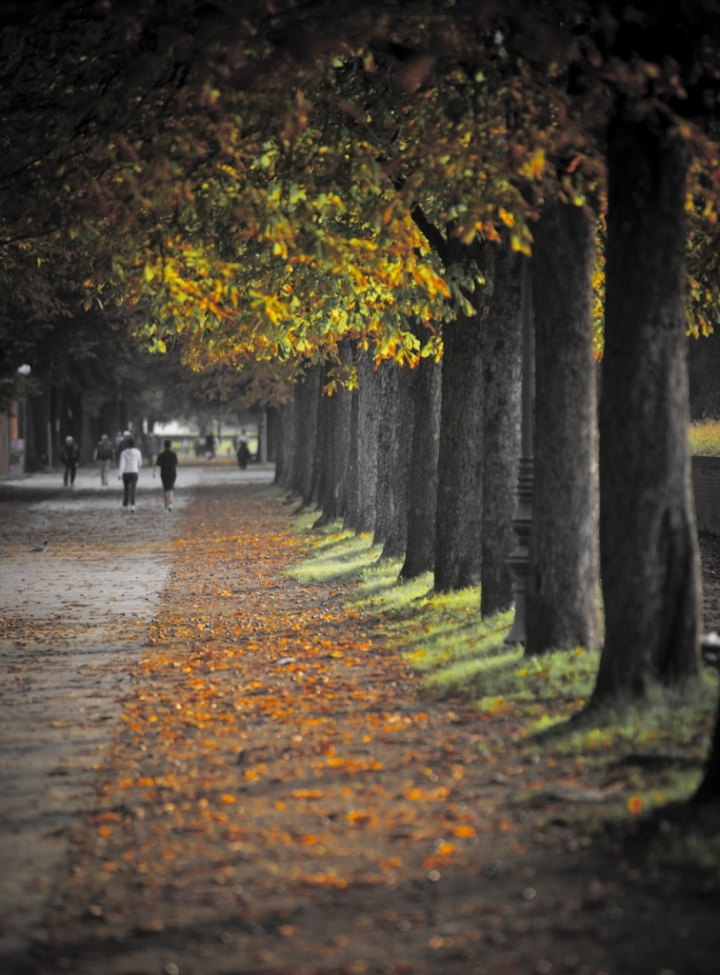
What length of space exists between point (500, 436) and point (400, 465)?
7659 mm

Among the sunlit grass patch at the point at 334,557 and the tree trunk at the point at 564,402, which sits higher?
the tree trunk at the point at 564,402

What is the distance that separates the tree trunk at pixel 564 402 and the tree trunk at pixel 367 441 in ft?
42.0

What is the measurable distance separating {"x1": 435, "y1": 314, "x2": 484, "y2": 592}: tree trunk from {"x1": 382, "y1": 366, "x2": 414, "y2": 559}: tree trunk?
464 centimetres

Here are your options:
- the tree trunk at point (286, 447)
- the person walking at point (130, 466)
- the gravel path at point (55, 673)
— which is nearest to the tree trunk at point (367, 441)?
the gravel path at point (55, 673)

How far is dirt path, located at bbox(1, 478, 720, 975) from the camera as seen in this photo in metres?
4.87

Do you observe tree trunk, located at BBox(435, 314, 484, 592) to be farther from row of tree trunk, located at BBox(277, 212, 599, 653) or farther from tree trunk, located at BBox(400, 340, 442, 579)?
tree trunk, located at BBox(400, 340, 442, 579)

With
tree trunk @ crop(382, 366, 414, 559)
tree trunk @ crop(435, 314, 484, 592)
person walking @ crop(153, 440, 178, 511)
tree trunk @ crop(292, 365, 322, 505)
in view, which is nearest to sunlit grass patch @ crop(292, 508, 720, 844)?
tree trunk @ crop(435, 314, 484, 592)

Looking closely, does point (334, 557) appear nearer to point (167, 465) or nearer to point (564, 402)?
point (564, 402)

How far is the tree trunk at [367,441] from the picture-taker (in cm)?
2384

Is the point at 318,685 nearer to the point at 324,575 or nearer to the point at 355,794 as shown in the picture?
the point at 355,794

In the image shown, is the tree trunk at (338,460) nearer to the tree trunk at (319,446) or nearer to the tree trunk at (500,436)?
the tree trunk at (319,446)

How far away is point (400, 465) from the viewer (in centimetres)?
2062

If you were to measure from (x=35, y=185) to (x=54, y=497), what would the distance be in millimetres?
36329

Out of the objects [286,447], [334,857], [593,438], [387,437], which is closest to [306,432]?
[286,447]
